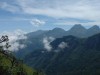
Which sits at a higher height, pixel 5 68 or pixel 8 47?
pixel 8 47

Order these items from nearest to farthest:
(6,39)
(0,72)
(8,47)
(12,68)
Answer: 1. (6,39)
2. (8,47)
3. (12,68)
4. (0,72)

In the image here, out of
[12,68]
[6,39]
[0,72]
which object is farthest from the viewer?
[0,72]

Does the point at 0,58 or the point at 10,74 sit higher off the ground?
the point at 0,58

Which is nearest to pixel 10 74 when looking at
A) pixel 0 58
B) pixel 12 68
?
pixel 12 68

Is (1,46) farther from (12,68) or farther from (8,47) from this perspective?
(12,68)

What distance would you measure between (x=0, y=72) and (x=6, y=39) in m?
20.6

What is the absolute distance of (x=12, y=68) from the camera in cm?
7581

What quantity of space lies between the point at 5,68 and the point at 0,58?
434 centimetres

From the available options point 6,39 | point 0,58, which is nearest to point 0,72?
point 0,58

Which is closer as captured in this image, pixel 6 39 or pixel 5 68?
pixel 6 39

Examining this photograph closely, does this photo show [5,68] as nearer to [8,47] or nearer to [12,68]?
[12,68]

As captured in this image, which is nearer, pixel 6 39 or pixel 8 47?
pixel 6 39

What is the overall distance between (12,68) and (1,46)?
7.96 meters

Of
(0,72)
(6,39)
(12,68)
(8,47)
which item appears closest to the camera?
(6,39)
